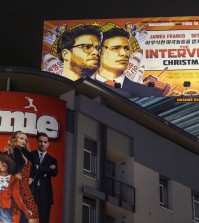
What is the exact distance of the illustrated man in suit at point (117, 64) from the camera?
144 feet

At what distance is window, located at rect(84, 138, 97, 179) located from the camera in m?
33.9

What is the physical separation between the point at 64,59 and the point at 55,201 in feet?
53.0

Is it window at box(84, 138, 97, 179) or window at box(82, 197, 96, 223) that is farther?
window at box(84, 138, 97, 179)

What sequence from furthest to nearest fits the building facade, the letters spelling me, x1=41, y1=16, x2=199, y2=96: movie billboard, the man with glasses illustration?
1. the man with glasses illustration
2. x1=41, y1=16, x2=199, y2=96: movie billboard
3. the building facade
4. the letters spelling me

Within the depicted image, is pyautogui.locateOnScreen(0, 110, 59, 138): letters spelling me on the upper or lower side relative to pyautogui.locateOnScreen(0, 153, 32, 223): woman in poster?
upper

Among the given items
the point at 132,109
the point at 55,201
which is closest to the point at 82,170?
the point at 55,201

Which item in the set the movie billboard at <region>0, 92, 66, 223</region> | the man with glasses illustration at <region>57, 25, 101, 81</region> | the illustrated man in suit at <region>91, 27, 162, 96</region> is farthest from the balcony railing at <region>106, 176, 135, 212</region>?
the man with glasses illustration at <region>57, 25, 101, 81</region>

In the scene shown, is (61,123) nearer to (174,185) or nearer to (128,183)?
(128,183)

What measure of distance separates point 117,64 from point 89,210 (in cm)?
1420

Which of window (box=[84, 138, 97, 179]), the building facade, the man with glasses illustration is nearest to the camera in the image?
the building facade

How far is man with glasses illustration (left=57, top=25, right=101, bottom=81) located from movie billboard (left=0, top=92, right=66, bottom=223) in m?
10.9

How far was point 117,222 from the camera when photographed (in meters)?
35.9

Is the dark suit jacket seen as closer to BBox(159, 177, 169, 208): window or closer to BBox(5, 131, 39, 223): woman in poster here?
BBox(5, 131, 39, 223): woman in poster

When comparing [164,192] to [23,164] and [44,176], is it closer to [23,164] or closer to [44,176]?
[44,176]
